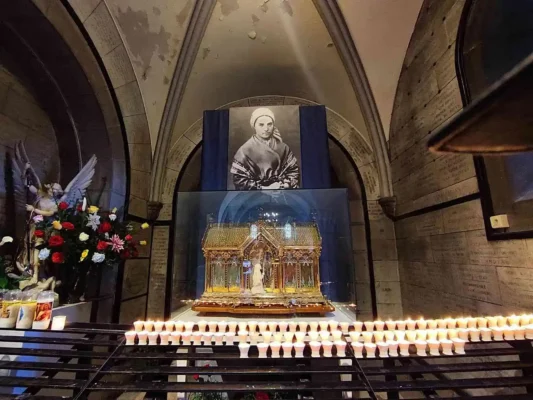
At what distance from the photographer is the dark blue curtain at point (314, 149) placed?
371cm

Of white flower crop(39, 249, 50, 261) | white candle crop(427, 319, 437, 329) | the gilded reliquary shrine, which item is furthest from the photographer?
the gilded reliquary shrine

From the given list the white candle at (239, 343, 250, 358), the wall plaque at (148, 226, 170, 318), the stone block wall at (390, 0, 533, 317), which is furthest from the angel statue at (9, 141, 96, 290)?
the stone block wall at (390, 0, 533, 317)

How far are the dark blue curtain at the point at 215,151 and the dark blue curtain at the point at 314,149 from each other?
1156 millimetres

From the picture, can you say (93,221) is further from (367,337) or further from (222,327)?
(367,337)

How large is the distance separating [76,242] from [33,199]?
30.4 inches

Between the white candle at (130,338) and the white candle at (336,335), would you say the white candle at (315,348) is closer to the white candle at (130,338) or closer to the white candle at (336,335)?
the white candle at (336,335)

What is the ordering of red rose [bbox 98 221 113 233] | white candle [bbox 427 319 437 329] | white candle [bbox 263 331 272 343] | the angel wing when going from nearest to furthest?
white candle [bbox 263 331 272 343] < white candle [bbox 427 319 437 329] < red rose [bbox 98 221 113 233] < the angel wing

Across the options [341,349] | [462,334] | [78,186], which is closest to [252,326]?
[341,349]

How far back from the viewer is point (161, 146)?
4527mm

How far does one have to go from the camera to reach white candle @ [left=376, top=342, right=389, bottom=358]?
1.23 meters

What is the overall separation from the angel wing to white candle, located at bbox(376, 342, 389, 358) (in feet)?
10.2

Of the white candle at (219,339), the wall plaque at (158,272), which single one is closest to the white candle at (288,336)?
the white candle at (219,339)

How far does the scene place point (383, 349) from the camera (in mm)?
1229

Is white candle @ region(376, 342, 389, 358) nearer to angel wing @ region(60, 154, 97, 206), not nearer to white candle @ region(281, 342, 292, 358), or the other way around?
white candle @ region(281, 342, 292, 358)
